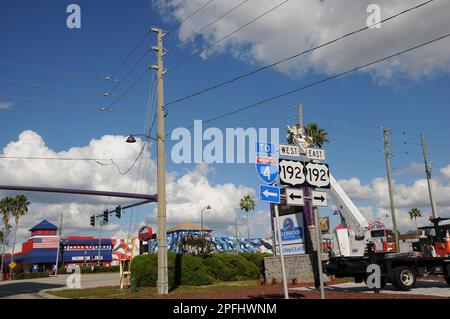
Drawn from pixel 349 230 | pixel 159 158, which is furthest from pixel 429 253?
pixel 159 158

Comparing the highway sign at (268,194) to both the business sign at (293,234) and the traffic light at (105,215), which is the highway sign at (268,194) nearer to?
the business sign at (293,234)

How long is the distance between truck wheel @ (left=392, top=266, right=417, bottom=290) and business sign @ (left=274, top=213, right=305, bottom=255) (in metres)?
9.86

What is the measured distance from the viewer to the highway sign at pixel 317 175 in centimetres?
1332

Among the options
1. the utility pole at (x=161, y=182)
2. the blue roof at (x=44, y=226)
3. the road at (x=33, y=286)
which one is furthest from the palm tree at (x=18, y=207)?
the utility pole at (x=161, y=182)

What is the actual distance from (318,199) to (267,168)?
2.00 m

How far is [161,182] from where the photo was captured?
23.0 meters

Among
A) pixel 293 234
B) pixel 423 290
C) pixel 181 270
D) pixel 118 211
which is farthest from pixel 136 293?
pixel 423 290

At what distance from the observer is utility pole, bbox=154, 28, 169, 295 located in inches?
853

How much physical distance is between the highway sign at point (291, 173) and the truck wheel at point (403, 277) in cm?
839
